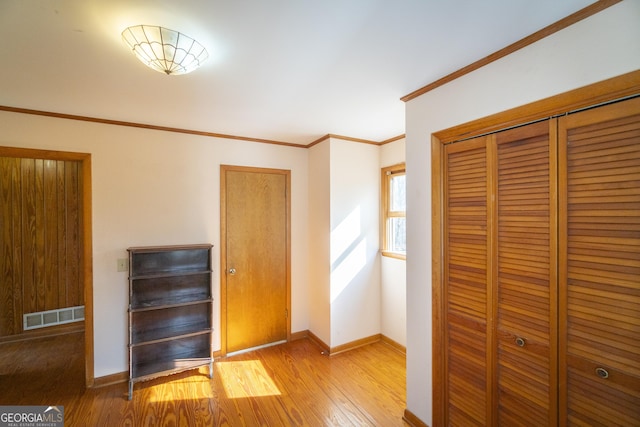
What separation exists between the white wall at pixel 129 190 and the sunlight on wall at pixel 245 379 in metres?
0.33

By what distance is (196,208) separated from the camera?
9.23ft

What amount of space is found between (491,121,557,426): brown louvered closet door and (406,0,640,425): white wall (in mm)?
214

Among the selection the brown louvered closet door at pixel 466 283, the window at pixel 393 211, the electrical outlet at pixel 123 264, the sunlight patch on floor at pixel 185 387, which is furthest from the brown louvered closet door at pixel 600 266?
the electrical outlet at pixel 123 264

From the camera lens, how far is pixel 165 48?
1309mm

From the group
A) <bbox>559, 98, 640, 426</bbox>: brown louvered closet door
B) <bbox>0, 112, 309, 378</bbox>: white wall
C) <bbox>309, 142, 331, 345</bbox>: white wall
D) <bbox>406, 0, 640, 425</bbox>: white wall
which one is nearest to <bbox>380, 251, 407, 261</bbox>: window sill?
<bbox>309, 142, 331, 345</bbox>: white wall

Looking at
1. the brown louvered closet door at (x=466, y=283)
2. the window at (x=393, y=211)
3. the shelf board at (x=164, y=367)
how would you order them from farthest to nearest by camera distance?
the window at (x=393, y=211), the shelf board at (x=164, y=367), the brown louvered closet door at (x=466, y=283)

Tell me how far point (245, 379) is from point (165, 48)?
264 cm

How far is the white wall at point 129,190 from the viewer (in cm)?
233

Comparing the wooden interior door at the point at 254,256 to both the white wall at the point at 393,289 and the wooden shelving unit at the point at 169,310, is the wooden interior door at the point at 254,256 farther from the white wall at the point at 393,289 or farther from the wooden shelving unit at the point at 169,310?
the white wall at the point at 393,289

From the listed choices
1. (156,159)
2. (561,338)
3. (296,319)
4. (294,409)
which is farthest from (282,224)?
(561,338)

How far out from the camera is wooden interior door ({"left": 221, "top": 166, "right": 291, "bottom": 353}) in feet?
9.73

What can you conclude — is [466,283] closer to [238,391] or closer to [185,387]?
[238,391]

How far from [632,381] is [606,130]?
3.30ft

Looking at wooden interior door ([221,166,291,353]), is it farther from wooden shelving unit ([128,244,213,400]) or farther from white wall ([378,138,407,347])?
white wall ([378,138,407,347])
